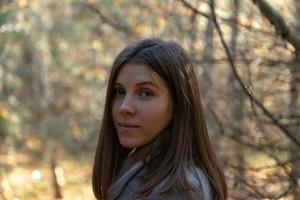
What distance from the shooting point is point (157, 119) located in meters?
2.15

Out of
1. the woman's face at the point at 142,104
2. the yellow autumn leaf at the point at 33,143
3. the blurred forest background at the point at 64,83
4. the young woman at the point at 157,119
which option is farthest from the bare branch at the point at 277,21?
the yellow autumn leaf at the point at 33,143

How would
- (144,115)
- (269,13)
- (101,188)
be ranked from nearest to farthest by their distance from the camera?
(144,115), (101,188), (269,13)

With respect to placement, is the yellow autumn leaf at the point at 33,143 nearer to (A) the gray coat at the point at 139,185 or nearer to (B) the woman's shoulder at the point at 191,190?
(A) the gray coat at the point at 139,185

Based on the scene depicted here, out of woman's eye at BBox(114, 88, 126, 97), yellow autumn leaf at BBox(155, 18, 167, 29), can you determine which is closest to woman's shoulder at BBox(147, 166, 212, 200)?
woman's eye at BBox(114, 88, 126, 97)

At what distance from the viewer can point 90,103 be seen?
48.4 feet

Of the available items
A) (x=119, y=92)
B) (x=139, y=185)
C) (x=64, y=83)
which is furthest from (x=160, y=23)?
(x=139, y=185)

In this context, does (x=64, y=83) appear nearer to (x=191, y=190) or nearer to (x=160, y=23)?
(x=160, y=23)

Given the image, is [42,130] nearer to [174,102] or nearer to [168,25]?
[168,25]

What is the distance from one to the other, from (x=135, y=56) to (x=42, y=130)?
12544mm

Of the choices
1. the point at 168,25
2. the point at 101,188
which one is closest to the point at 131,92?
the point at 101,188

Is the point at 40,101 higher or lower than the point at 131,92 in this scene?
lower

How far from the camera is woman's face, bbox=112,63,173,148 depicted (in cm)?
213

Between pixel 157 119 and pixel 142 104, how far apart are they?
8cm

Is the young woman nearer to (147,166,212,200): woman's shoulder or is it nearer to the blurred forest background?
(147,166,212,200): woman's shoulder
